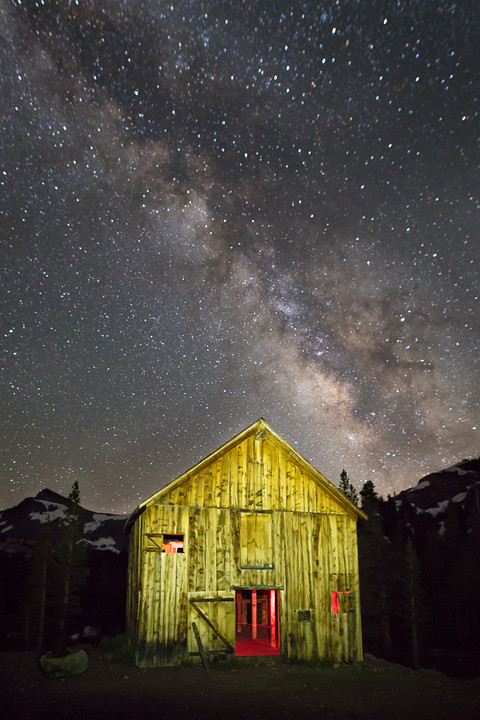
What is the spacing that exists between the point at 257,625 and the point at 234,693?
1005cm

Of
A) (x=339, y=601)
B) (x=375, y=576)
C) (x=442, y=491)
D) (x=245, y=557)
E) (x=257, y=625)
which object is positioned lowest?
(x=375, y=576)

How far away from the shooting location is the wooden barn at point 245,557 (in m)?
15.7

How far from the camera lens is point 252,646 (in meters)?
19.0

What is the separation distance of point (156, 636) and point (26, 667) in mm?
4136

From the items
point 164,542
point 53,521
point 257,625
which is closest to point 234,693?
point 164,542

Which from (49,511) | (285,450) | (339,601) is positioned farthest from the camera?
(49,511)

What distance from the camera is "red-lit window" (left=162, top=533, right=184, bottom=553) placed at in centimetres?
1678

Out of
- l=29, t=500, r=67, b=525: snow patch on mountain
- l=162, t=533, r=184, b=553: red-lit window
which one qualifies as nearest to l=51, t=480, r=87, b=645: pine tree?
l=162, t=533, r=184, b=553: red-lit window

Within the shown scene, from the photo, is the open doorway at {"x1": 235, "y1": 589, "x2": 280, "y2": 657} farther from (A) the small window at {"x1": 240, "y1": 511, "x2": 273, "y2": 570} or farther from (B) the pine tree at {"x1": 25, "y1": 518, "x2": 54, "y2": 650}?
(B) the pine tree at {"x1": 25, "y1": 518, "x2": 54, "y2": 650}

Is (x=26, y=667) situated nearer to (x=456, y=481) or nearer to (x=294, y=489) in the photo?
(x=294, y=489)

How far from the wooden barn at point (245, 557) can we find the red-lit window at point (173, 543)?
0.14ft

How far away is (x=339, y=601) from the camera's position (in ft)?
57.8

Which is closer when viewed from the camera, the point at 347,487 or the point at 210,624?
the point at 210,624

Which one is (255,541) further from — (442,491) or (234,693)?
(442,491)
